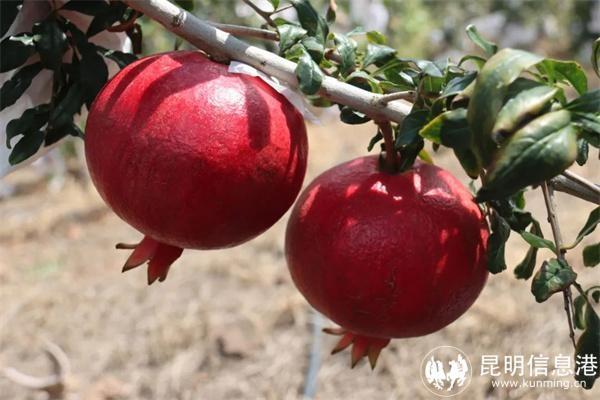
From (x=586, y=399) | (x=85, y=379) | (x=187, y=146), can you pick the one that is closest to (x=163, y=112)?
(x=187, y=146)

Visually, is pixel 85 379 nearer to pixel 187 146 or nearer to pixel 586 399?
pixel 586 399

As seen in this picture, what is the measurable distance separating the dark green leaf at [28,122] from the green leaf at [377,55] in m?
0.34

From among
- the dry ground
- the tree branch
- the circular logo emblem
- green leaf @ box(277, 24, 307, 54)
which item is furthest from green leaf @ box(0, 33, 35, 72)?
the dry ground

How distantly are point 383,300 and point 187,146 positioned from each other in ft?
0.70

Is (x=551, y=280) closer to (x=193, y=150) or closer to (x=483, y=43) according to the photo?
(x=483, y=43)

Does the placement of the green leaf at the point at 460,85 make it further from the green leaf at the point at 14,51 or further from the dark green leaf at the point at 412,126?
the green leaf at the point at 14,51

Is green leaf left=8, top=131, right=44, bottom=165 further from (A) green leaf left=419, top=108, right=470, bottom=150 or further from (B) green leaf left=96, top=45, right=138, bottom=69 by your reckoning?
(A) green leaf left=419, top=108, right=470, bottom=150

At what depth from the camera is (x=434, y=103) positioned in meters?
0.59

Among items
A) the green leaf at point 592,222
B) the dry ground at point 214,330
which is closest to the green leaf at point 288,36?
the green leaf at point 592,222

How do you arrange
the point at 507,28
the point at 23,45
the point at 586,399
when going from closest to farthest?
the point at 23,45, the point at 586,399, the point at 507,28

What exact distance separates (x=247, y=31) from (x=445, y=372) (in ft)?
4.15

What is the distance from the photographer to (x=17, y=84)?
78cm

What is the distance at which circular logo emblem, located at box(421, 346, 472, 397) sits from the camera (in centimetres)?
168

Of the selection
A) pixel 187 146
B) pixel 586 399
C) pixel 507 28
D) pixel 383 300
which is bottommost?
pixel 507 28
